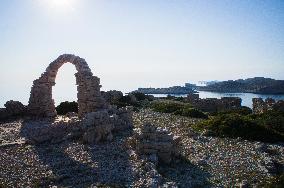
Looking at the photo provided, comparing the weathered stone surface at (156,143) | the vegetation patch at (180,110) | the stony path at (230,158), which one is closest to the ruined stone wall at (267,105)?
the vegetation patch at (180,110)

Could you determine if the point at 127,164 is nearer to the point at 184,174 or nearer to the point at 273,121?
the point at 184,174

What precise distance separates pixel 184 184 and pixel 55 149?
24.8 ft

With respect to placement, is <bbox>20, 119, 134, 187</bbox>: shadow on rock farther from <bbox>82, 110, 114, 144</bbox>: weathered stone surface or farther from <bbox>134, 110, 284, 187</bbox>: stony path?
<bbox>134, 110, 284, 187</bbox>: stony path

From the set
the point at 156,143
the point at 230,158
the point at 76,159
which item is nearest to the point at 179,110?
the point at 230,158

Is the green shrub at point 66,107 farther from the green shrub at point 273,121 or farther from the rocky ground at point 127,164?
the green shrub at point 273,121

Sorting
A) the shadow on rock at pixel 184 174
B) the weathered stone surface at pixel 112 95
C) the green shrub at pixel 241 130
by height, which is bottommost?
the shadow on rock at pixel 184 174

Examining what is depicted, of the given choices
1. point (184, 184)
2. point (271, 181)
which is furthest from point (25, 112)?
point (271, 181)

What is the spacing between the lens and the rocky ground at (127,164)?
45.8 ft

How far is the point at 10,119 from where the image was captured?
27859mm

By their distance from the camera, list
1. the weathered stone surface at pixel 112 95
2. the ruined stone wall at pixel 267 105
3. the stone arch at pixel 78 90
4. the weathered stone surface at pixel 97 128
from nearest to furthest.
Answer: the weathered stone surface at pixel 97 128
the stone arch at pixel 78 90
the ruined stone wall at pixel 267 105
the weathered stone surface at pixel 112 95

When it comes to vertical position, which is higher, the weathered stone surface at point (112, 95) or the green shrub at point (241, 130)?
the weathered stone surface at point (112, 95)

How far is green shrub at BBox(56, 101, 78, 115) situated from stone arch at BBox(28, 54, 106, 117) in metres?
4.12

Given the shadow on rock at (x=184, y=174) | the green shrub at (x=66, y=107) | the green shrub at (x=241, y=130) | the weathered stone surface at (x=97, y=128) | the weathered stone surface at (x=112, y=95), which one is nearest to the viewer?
the shadow on rock at (x=184, y=174)

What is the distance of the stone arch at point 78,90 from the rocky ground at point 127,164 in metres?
4.44
